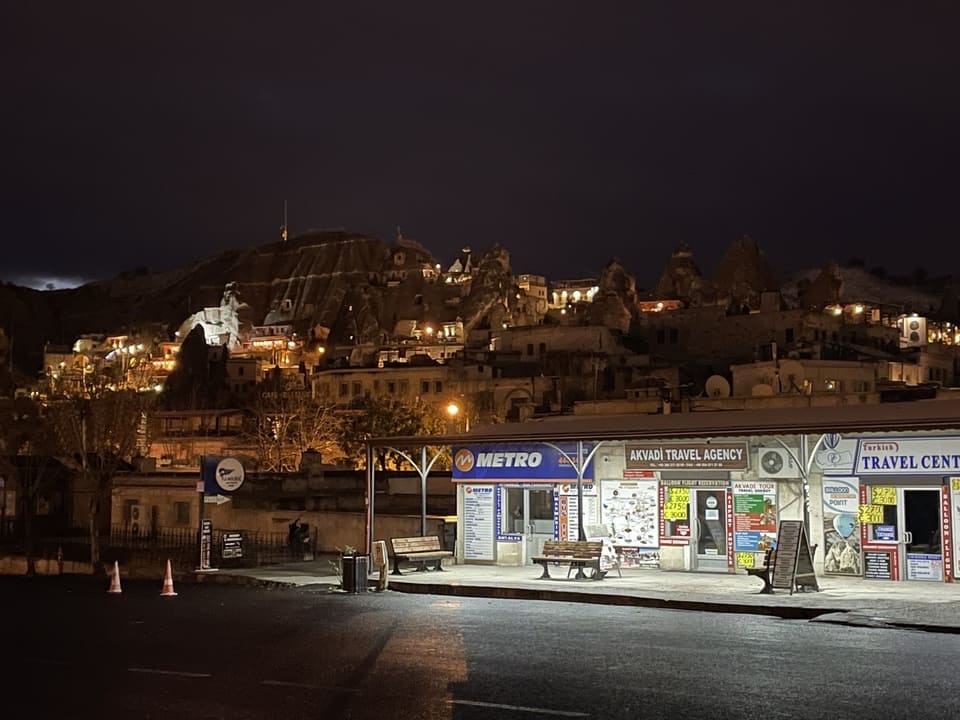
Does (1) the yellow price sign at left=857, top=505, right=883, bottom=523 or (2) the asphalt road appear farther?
(1) the yellow price sign at left=857, top=505, right=883, bottom=523

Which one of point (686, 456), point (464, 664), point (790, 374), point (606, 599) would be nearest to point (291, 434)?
point (790, 374)

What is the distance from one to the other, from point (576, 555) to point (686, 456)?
130 inches

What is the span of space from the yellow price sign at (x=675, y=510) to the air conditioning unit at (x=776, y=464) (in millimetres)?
2067

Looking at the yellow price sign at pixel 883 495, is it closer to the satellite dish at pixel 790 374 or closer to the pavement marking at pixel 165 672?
the pavement marking at pixel 165 672

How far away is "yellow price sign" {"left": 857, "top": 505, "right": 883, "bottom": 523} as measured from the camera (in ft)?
73.4

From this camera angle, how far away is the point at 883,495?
22.3 m

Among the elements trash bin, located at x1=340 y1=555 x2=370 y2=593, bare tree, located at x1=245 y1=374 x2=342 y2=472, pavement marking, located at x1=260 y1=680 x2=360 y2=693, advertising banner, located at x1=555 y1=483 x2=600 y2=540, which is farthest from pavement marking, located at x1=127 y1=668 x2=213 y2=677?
bare tree, located at x1=245 y1=374 x2=342 y2=472

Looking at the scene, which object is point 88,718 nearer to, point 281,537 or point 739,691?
point 739,691

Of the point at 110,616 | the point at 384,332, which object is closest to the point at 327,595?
the point at 110,616

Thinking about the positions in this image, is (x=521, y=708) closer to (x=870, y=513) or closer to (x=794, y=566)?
(x=794, y=566)

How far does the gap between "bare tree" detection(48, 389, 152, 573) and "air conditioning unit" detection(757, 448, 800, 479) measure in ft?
77.1

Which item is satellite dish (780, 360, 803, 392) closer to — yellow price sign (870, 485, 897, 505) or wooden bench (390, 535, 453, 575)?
wooden bench (390, 535, 453, 575)

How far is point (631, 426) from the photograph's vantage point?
25.3 m

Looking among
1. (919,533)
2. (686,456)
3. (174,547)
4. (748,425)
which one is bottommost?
(174,547)
